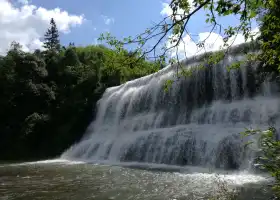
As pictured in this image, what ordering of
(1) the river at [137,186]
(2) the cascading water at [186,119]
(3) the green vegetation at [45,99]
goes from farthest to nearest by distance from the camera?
1. (3) the green vegetation at [45,99]
2. (2) the cascading water at [186,119]
3. (1) the river at [137,186]

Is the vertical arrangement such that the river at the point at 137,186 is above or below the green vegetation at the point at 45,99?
below

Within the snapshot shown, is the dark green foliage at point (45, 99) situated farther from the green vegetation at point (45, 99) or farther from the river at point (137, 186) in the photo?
the river at point (137, 186)

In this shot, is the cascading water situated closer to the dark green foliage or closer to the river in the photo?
the river

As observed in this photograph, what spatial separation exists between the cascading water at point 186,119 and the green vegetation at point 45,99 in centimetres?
327

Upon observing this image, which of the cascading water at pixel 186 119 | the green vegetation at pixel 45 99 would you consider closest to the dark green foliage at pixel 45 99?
the green vegetation at pixel 45 99

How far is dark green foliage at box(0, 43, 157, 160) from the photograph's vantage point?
87.9ft

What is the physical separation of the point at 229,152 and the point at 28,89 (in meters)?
23.3

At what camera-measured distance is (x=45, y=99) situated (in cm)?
3064

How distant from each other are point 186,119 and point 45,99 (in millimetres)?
16985

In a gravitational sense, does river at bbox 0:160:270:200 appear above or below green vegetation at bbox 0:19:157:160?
below

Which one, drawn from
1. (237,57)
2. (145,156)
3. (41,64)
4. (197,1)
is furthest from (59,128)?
(197,1)

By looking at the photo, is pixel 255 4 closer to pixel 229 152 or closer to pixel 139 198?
pixel 139 198

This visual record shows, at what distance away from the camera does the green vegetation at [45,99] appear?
87.9 ft

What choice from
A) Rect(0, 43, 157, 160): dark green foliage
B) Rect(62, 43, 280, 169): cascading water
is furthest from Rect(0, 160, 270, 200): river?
Rect(0, 43, 157, 160): dark green foliage
